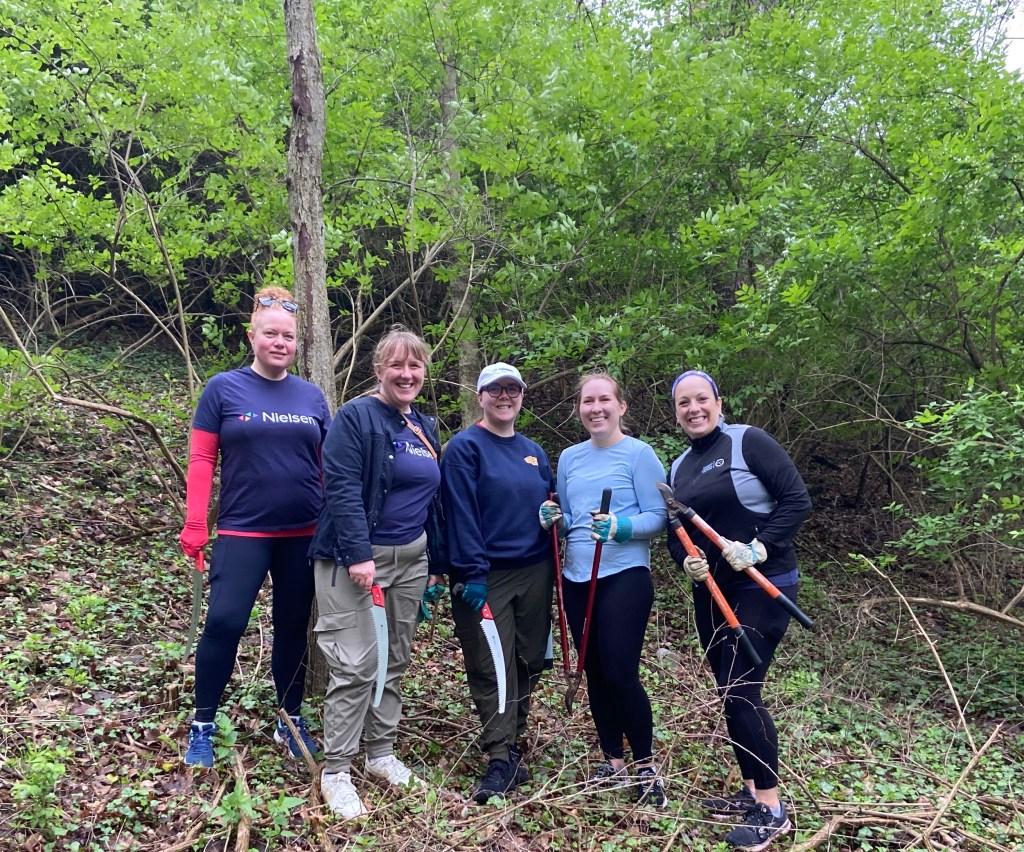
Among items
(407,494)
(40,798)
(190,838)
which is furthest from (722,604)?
(40,798)

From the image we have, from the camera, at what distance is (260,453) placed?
10.6 ft

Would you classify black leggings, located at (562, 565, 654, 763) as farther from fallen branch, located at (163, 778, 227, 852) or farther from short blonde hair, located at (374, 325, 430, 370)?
fallen branch, located at (163, 778, 227, 852)

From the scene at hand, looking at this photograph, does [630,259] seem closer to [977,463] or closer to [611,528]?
[977,463]

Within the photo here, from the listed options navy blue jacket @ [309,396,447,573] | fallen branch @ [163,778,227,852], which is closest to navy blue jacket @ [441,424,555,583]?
navy blue jacket @ [309,396,447,573]


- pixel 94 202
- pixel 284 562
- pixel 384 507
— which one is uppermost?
pixel 94 202

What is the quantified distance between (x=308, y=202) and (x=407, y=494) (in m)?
1.89

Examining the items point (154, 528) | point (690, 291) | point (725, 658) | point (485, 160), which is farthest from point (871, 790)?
point (154, 528)

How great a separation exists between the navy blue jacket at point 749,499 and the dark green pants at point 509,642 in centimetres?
74

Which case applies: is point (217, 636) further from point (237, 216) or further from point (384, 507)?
point (237, 216)

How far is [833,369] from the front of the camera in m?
7.06

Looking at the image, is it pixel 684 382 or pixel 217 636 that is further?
pixel 684 382

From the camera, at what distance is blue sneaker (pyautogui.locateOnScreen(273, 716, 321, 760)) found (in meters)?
3.42

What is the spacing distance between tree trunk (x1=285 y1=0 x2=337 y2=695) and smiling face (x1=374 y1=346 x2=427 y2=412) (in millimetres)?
893

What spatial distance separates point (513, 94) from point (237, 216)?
2486 mm
